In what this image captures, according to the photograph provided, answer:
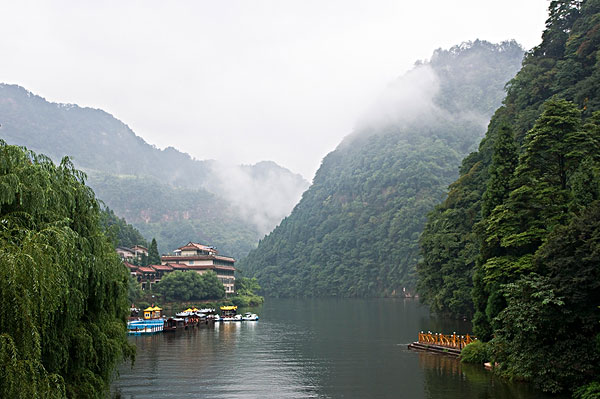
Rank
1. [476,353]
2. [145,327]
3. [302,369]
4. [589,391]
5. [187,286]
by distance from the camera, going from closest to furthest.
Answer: [589,391] → [476,353] → [302,369] → [145,327] → [187,286]

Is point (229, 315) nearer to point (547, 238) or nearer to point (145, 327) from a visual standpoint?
point (145, 327)

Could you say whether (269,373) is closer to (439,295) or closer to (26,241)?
(26,241)

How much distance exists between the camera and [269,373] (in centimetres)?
4056

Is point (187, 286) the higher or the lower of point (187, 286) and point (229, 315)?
the higher

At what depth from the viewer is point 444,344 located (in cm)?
4678

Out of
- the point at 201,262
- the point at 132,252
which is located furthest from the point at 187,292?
the point at 132,252

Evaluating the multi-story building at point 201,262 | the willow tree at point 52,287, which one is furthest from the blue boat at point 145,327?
the multi-story building at point 201,262

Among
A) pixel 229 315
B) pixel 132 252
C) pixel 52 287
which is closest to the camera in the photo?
pixel 52 287

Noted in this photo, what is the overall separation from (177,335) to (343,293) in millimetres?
118241

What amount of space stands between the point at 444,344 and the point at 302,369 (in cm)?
1279

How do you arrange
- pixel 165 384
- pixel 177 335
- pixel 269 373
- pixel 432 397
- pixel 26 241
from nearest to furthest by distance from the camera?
pixel 26 241, pixel 432 397, pixel 165 384, pixel 269 373, pixel 177 335

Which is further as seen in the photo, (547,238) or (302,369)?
(302,369)

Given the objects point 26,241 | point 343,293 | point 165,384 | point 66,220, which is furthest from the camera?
point 343,293

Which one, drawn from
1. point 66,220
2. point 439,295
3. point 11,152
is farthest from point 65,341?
point 439,295
